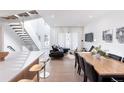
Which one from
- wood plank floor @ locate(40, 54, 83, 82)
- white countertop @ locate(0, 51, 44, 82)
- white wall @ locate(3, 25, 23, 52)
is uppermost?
white wall @ locate(3, 25, 23, 52)

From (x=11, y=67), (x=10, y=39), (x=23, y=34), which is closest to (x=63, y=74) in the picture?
(x=11, y=67)

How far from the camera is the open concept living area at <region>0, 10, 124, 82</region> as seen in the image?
2.65m

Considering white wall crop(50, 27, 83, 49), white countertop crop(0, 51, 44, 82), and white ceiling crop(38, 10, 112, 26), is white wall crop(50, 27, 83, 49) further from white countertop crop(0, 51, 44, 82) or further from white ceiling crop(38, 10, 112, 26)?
white countertop crop(0, 51, 44, 82)

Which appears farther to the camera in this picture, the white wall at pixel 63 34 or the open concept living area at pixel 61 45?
the white wall at pixel 63 34

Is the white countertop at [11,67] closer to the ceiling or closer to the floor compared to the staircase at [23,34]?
closer to the floor

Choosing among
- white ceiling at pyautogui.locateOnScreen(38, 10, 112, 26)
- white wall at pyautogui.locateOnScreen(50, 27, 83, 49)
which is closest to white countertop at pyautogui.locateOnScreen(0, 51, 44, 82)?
white ceiling at pyautogui.locateOnScreen(38, 10, 112, 26)

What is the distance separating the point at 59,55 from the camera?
8.84 meters

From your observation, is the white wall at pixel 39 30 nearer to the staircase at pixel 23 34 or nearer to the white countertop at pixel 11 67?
the staircase at pixel 23 34

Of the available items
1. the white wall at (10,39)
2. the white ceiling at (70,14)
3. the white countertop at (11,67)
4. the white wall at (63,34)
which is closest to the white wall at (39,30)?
the white wall at (63,34)

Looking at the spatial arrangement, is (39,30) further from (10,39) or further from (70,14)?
(70,14)

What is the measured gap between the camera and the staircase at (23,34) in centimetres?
731
